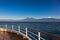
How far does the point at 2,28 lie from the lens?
→ 13914mm

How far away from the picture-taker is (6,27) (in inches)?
551

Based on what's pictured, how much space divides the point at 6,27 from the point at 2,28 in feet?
1.31
